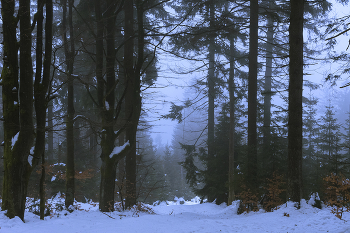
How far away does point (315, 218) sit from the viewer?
20.1 ft

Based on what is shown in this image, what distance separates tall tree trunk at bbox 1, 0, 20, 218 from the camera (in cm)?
567

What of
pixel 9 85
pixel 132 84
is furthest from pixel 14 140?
pixel 132 84

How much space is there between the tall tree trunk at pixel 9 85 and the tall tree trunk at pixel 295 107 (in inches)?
287

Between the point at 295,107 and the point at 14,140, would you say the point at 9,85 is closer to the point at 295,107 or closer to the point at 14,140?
the point at 14,140

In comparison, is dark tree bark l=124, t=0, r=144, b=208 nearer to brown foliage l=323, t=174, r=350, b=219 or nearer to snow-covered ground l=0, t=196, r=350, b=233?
snow-covered ground l=0, t=196, r=350, b=233

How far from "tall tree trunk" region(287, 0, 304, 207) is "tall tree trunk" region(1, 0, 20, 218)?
730cm

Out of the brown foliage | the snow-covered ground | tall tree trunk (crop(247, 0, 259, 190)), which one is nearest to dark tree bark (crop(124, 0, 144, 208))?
Answer: the snow-covered ground

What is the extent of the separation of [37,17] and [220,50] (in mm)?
11578

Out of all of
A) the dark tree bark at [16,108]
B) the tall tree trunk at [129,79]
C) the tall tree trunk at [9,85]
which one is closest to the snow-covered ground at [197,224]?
the dark tree bark at [16,108]

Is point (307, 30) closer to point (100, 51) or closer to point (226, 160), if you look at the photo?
point (226, 160)

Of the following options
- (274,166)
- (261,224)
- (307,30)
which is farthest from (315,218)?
(307,30)

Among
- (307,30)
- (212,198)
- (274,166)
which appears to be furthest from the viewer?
(307,30)

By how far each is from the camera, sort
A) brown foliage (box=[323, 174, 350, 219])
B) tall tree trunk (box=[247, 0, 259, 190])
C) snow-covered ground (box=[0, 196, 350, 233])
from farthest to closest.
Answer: tall tree trunk (box=[247, 0, 259, 190]) < brown foliage (box=[323, 174, 350, 219]) < snow-covered ground (box=[0, 196, 350, 233])

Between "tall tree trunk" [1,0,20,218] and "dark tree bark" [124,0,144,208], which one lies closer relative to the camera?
"tall tree trunk" [1,0,20,218]
